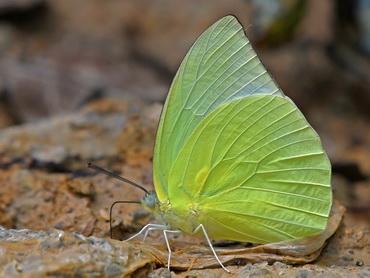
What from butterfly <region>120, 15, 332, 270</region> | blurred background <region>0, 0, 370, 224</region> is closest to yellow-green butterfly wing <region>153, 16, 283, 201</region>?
butterfly <region>120, 15, 332, 270</region>

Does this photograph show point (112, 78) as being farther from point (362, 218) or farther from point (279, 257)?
point (279, 257)

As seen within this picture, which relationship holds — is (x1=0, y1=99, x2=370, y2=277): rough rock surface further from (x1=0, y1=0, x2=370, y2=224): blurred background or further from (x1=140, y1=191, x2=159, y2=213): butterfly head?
(x1=0, y1=0, x2=370, y2=224): blurred background

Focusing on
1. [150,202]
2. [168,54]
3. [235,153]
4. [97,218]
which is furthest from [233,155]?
[168,54]

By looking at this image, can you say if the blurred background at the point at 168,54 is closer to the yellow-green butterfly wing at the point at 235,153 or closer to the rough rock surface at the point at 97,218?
the rough rock surface at the point at 97,218

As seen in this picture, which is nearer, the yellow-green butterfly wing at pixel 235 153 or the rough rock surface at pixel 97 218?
the rough rock surface at pixel 97 218

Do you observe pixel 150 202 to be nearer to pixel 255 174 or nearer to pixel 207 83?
pixel 255 174

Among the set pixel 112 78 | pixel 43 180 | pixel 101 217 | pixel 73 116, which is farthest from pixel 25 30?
pixel 101 217

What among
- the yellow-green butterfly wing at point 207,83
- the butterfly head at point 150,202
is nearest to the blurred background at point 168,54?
the yellow-green butterfly wing at point 207,83
